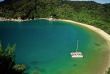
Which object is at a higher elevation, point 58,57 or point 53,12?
point 53,12

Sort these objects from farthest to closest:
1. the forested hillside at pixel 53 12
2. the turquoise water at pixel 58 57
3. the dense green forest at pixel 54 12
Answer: the forested hillside at pixel 53 12 < the dense green forest at pixel 54 12 < the turquoise water at pixel 58 57

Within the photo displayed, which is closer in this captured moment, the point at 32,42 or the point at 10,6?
the point at 32,42

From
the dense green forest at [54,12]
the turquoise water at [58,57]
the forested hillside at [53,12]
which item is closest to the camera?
the turquoise water at [58,57]

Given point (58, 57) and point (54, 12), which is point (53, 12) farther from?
point (58, 57)

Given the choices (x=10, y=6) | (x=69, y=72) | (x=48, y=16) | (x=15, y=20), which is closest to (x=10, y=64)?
(x=69, y=72)

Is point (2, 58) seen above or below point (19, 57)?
above

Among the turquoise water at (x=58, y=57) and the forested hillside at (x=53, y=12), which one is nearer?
the turquoise water at (x=58, y=57)

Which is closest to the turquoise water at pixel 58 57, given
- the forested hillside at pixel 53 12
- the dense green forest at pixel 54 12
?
the dense green forest at pixel 54 12

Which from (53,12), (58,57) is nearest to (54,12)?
(53,12)

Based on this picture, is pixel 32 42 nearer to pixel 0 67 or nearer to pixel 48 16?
pixel 0 67

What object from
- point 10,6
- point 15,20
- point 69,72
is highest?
point 10,6

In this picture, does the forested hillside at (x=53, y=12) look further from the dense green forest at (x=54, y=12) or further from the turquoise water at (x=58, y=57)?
the turquoise water at (x=58, y=57)
